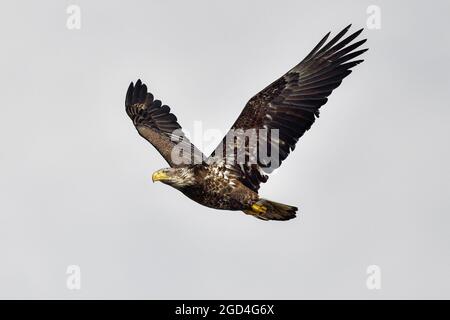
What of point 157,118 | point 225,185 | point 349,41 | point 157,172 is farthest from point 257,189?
point 157,118

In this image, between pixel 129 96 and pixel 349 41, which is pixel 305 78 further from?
pixel 129 96

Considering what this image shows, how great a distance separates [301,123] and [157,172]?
305 cm

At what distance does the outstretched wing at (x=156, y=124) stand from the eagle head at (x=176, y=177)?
7.32ft

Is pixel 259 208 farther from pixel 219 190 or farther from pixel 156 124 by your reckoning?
pixel 156 124

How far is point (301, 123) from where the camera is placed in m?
20.7

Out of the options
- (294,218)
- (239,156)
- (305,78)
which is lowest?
(294,218)

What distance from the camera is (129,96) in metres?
26.0

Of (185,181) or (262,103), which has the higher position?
(262,103)

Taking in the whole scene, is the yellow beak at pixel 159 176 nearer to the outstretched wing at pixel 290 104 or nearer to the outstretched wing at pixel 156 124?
the outstretched wing at pixel 290 104

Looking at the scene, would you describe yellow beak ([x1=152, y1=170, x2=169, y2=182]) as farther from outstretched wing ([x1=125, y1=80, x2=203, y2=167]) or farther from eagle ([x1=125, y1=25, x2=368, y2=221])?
outstretched wing ([x1=125, y1=80, x2=203, y2=167])

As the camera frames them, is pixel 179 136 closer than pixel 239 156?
No

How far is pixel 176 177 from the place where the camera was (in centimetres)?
2064

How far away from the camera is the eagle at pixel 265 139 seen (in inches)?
812

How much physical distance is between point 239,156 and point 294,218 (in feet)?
5.47
